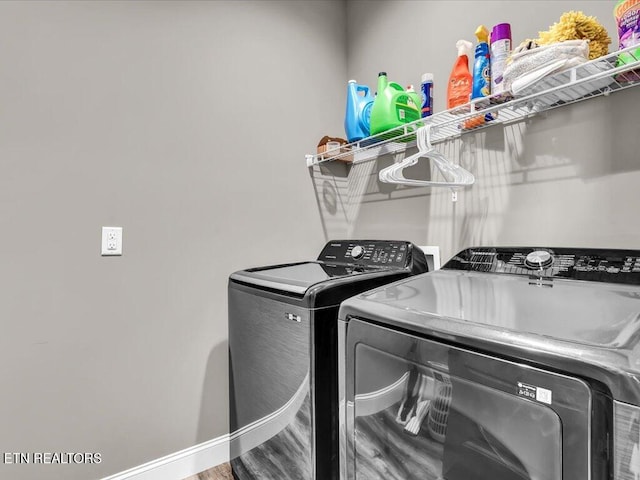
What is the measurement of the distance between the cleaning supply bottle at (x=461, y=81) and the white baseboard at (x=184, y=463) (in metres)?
1.98

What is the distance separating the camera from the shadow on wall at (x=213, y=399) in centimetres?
184

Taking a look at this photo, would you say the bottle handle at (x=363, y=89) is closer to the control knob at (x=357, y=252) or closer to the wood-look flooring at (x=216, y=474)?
the control knob at (x=357, y=252)

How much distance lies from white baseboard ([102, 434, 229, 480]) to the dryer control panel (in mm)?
1483

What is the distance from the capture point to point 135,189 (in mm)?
1683

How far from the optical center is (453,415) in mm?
775

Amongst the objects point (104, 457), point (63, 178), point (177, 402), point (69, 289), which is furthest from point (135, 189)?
point (104, 457)

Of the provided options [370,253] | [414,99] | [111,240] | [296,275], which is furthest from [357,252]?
[111,240]

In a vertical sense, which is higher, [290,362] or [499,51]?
[499,51]

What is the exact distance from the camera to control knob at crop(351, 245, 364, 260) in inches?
70.4

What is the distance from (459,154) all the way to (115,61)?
1649 millimetres

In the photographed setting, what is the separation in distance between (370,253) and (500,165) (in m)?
0.68

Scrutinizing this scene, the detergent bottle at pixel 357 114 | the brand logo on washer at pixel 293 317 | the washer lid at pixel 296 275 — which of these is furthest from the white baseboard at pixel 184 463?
the detergent bottle at pixel 357 114

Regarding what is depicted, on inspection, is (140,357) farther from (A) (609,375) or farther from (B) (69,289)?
(A) (609,375)

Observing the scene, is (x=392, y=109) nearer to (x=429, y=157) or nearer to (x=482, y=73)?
(x=429, y=157)
